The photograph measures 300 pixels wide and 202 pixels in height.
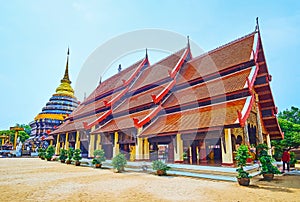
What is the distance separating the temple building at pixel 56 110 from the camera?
3291 cm

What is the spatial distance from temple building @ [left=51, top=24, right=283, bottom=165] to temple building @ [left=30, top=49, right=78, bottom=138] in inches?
716

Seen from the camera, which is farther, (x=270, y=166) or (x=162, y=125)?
(x=162, y=125)

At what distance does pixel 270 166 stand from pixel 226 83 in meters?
4.58

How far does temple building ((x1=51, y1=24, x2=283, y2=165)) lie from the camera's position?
934cm

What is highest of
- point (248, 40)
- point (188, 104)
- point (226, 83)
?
point (248, 40)

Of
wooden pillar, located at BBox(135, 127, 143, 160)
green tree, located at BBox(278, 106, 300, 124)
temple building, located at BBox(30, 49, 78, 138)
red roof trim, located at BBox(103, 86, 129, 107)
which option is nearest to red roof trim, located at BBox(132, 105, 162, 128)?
wooden pillar, located at BBox(135, 127, 143, 160)

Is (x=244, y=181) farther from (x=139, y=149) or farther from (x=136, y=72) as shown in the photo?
(x=136, y=72)

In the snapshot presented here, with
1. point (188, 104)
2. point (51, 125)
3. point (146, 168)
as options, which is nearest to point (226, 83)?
point (188, 104)

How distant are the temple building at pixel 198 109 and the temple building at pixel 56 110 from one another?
1818 centimetres

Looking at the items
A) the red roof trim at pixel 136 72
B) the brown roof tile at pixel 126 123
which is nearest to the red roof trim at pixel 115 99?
the red roof trim at pixel 136 72

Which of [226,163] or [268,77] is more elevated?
[268,77]

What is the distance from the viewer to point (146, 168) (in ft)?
37.1

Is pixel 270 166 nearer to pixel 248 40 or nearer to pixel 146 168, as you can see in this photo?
pixel 146 168

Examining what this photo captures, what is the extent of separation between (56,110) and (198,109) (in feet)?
99.3
